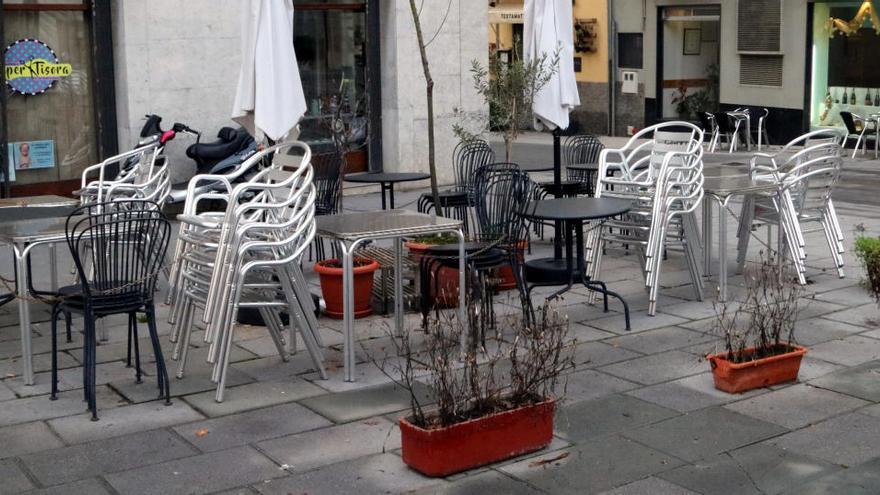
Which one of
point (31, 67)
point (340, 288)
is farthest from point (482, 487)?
point (31, 67)

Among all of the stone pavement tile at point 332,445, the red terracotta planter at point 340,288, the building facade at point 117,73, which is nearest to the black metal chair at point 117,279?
the stone pavement tile at point 332,445

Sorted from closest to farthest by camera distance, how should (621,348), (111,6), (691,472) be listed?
(691,472)
(621,348)
(111,6)

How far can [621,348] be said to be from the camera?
24.4 feet

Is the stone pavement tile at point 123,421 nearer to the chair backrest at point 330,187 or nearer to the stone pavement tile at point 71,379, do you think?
the stone pavement tile at point 71,379

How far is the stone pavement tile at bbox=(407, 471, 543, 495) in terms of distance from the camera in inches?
200

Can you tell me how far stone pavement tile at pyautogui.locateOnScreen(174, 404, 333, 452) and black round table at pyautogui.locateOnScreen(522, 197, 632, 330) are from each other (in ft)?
6.88

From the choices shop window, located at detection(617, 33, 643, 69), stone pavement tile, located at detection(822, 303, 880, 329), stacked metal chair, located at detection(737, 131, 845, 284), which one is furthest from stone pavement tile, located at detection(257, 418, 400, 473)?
shop window, located at detection(617, 33, 643, 69)

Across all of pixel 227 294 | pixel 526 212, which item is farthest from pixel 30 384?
pixel 526 212

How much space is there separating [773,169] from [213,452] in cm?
547

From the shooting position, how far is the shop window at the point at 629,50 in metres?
24.2

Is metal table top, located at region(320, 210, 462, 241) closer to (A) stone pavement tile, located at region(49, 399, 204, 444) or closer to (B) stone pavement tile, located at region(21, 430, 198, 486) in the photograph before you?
(A) stone pavement tile, located at region(49, 399, 204, 444)

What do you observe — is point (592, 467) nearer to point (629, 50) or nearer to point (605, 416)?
point (605, 416)

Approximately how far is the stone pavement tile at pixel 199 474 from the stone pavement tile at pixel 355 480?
126 mm

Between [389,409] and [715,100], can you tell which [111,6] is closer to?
[389,409]
